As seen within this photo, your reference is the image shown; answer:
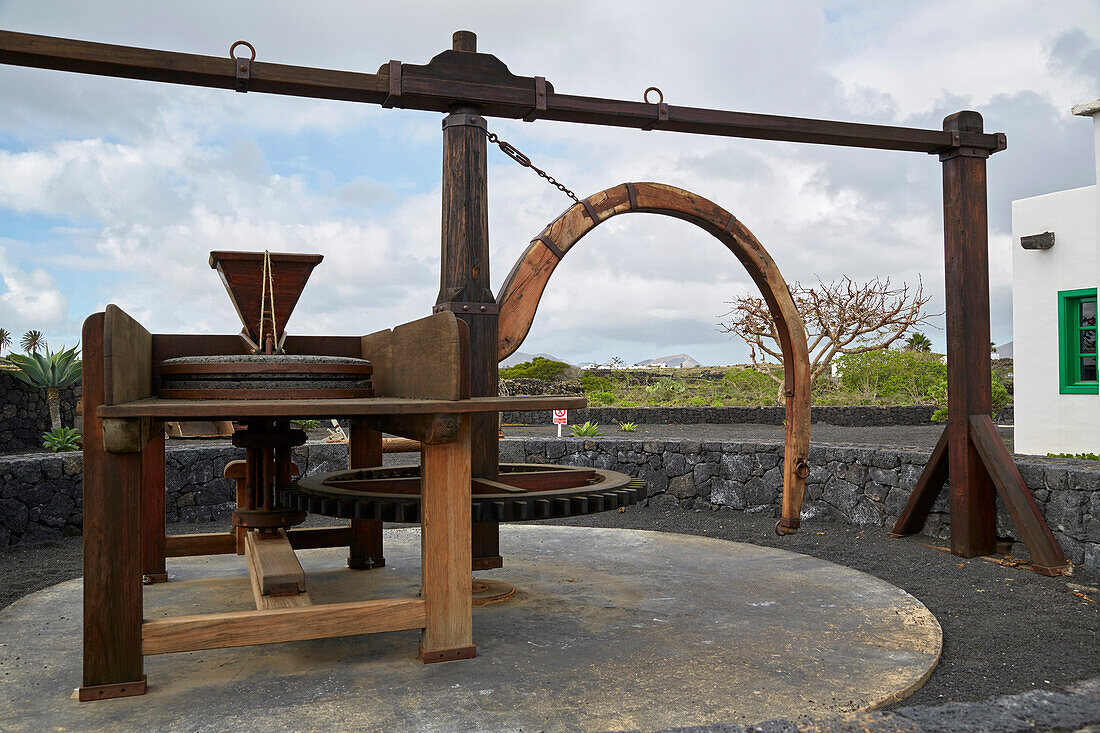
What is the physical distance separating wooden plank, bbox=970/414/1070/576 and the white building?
5.35 metres

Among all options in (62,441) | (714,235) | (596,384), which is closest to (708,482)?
(714,235)

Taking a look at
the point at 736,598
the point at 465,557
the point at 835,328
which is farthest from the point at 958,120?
the point at 835,328

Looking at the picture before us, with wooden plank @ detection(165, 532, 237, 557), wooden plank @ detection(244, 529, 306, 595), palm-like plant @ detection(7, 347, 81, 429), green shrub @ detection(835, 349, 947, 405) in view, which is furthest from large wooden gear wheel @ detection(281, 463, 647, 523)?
green shrub @ detection(835, 349, 947, 405)

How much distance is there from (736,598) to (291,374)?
236 cm

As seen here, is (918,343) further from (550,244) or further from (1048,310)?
(550,244)

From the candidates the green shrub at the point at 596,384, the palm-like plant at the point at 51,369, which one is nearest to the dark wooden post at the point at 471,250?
the palm-like plant at the point at 51,369

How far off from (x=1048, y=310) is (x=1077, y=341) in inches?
18.7

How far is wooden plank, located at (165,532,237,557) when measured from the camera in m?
4.75

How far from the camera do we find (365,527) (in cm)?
493

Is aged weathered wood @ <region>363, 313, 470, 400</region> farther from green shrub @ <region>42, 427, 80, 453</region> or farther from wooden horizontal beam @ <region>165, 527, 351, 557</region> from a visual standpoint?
green shrub @ <region>42, 427, 80, 453</region>

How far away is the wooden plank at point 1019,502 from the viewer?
4797 millimetres

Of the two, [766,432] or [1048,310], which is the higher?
[1048,310]

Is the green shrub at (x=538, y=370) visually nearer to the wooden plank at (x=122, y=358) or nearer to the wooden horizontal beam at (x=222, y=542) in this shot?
the wooden horizontal beam at (x=222, y=542)

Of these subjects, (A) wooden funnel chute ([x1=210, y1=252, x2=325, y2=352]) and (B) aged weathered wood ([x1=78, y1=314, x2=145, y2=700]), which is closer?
(B) aged weathered wood ([x1=78, y1=314, x2=145, y2=700])
